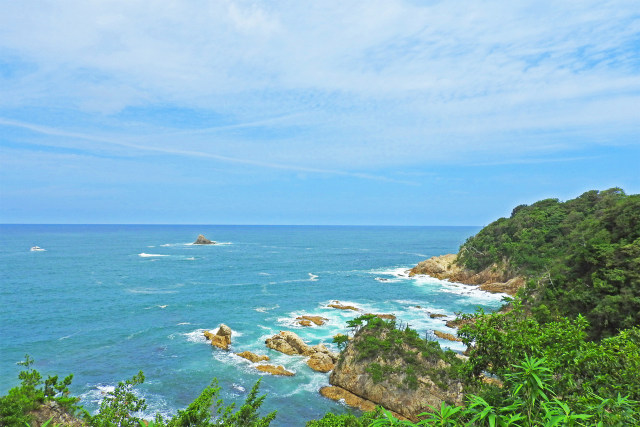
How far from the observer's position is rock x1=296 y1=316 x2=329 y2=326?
47816 millimetres

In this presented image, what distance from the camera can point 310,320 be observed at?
160 ft

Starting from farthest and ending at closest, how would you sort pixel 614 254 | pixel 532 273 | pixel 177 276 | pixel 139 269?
1. pixel 139 269
2. pixel 177 276
3. pixel 532 273
4. pixel 614 254

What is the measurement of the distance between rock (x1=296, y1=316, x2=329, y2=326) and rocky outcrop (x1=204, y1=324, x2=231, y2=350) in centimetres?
1077

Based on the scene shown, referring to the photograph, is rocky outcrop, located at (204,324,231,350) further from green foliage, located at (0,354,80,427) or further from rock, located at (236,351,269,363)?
green foliage, located at (0,354,80,427)

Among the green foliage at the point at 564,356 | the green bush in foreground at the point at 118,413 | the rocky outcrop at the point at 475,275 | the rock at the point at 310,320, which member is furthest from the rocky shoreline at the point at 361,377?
the rocky outcrop at the point at 475,275

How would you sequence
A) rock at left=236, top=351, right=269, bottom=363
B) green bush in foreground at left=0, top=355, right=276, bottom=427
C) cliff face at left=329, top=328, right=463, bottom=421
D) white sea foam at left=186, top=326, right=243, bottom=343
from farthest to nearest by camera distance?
white sea foam at left=186, top=326, right=243, bottom=343, rock at left=236, top=351, right=269, bottom=363, cliff face at left=329, top=328, right=463, bottom=421, green bush in foreground at left=0, top=355, right=276, bottom=427

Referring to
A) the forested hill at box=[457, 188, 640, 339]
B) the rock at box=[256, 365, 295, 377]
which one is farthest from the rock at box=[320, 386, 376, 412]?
the forested hill at box=[457, 188, 640, 339]

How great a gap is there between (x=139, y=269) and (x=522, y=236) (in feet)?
276

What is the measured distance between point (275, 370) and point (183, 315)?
2254 centimetres

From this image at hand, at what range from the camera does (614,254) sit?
33.2 meters

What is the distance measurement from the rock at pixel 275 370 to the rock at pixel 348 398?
4.10 metres

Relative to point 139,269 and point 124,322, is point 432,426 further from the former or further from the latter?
point 139,269

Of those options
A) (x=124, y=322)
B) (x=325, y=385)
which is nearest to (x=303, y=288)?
(x=124, y=322)

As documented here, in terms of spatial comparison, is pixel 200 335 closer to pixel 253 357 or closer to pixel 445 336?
pixel 253 357
